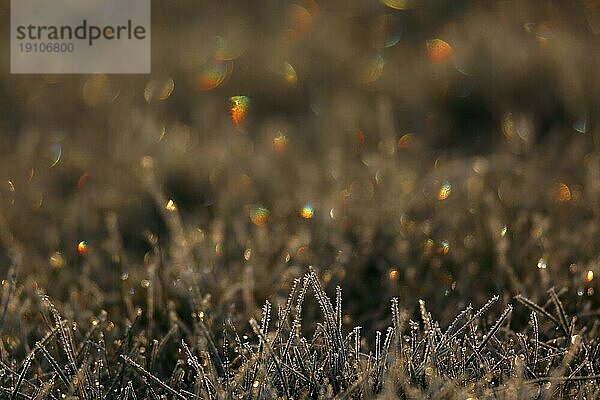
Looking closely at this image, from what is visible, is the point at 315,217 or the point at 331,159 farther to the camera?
the point at 331,159

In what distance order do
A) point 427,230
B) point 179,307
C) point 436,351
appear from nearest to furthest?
point 436,351 → point 179,307 → point 427,230

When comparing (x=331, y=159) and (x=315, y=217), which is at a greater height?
(x=315, y=217)

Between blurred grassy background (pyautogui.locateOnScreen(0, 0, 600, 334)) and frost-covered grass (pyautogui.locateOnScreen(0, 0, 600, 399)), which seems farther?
blurred grassy background (pyautogui.locateOnScreen(0, 0, 600, 334))

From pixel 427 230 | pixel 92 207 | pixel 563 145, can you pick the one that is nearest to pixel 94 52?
pixel 92 207

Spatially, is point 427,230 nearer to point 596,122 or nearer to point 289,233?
point 289,233

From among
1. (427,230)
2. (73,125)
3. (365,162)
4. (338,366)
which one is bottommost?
(73,125)

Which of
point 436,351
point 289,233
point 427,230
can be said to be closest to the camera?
point 436,351

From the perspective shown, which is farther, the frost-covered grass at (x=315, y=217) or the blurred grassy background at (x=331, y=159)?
the blurred grassy background at (x=331, y=159)

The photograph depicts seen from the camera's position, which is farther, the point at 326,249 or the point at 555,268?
the point at 326,249
